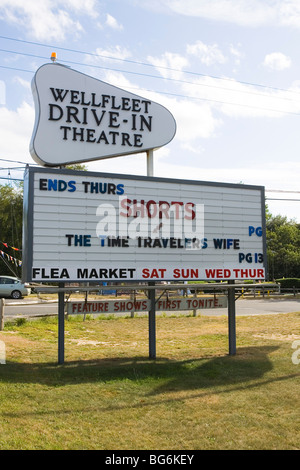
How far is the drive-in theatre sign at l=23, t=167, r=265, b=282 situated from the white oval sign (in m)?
0.94

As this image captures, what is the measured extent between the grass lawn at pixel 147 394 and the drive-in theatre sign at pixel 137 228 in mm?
2238

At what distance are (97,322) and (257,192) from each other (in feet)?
35.5

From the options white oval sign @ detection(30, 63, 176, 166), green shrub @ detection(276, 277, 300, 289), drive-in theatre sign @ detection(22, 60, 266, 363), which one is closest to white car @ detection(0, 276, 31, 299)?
drive-in theatre sign @ detection(22, 60, 266, 363)

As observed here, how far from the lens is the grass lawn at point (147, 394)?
678 cm

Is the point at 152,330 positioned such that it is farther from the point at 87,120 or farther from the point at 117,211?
the point at 87,120

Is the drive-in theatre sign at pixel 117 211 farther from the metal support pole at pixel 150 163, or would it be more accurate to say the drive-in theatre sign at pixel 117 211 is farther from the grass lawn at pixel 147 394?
the grass lawn at pixel 147 394

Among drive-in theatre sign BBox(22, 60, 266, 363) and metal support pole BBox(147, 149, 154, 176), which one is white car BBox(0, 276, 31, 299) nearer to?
drive-in theatre sign BBox(22, 60, 266, 363)

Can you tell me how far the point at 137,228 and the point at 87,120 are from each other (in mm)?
3135

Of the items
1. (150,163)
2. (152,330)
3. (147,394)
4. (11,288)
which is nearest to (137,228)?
(150,163)

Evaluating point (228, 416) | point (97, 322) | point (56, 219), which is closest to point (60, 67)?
point (56, 219)

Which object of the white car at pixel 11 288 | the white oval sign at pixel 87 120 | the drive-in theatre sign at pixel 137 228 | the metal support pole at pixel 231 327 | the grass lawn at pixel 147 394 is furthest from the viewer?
the white car at pixel 11 288

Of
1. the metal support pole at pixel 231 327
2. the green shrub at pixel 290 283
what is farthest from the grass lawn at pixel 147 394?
the green shrub at pixel 290 283

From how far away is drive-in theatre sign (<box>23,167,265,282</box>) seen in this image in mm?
11031
